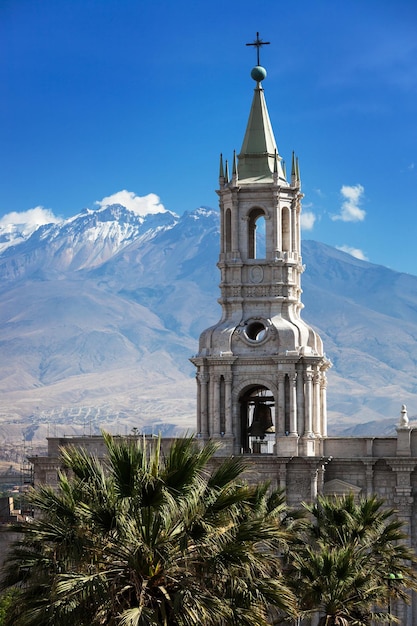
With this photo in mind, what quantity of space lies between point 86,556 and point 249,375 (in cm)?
3504

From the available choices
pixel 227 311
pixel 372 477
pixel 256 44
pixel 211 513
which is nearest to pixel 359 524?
pixel 211 513

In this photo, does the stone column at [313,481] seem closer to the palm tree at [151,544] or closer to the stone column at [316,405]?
the stone column at [316,405]

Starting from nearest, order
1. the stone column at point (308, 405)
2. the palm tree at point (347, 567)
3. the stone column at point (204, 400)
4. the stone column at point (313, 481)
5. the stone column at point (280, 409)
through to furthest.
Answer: the palm tree at point (347, 567) < the stone column at point (313, 481) < the stone column at point (280, 409) < the stone column at point (308, 405) < the stone column at point (204, 400)

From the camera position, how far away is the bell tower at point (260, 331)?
65.2 m

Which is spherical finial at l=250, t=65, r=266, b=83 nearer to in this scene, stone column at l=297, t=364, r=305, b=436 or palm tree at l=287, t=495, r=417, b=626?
stone column at l=297, t=364, r=305, b=436

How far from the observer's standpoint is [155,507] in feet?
103

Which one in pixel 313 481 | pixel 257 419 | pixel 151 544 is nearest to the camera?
pixel 151 544

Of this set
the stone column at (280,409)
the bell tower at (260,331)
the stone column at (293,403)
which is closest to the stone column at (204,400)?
the bell tower at (260,331)

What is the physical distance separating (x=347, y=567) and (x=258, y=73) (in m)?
35.3

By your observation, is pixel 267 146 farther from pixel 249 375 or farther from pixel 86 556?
pixel 86 556

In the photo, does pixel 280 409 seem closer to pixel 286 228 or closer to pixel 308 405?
pixel 308 405

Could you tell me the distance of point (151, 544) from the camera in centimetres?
3100

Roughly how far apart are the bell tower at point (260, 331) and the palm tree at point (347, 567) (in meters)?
17.8

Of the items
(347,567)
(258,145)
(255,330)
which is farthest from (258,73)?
(347,567)
